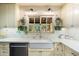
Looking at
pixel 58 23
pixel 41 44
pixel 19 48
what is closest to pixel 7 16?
pixel 19 48

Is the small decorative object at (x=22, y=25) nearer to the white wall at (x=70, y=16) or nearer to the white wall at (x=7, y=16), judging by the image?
the white wall at (x=7, y=16)

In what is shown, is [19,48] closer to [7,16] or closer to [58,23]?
[7,16]

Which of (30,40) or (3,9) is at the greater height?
(3,9)

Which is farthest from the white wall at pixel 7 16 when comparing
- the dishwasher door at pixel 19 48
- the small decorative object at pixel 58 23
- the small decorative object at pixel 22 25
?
the small decorative object at pixel 58 23

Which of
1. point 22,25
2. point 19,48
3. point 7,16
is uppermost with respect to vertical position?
point 7,16

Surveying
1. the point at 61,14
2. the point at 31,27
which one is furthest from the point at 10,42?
the point at 61,14

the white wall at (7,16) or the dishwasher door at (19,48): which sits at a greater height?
the white wall at (7,16)

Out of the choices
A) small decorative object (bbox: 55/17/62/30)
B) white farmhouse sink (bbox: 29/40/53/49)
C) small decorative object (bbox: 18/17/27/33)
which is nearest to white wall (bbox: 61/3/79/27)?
small decorative object (bbox: 55/17/62/30)

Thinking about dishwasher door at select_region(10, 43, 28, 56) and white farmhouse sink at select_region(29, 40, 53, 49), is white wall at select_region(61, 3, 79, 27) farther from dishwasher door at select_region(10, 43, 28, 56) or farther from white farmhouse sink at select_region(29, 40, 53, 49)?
dishwasher door at select_region(10, 43, 28, 56)

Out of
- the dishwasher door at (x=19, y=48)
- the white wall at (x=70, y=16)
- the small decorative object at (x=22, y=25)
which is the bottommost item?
the dishwasher door at (x=19, y=48)

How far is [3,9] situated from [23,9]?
0.26m

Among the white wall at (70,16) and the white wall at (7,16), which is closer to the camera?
the white wall at (7,16)

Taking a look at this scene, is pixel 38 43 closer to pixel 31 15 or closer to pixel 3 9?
pixel 31 15

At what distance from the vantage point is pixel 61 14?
167 centimetres
